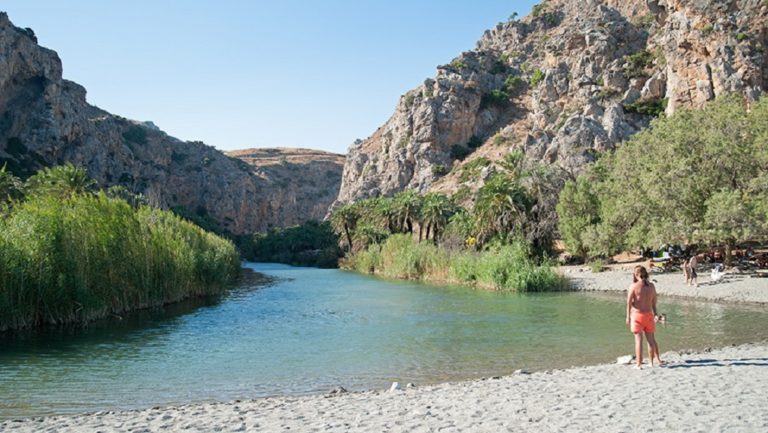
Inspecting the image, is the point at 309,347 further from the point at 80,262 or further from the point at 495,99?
the point at 495,99

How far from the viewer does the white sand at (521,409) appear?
8.49 m

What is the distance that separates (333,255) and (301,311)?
202 ft

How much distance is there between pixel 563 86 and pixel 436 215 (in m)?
47.8

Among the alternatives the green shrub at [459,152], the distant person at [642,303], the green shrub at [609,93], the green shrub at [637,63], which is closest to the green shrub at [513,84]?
the green shrub at [459,152]

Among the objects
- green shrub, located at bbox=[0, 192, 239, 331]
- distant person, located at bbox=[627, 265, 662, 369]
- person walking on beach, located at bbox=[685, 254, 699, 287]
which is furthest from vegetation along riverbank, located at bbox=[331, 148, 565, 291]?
distant person, located at bbox=[627, 265, 662, 369]

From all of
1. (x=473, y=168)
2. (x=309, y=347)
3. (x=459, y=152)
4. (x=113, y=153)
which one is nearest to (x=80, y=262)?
(x=309, y=347)

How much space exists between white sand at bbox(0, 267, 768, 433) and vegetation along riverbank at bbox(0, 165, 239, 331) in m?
12.7

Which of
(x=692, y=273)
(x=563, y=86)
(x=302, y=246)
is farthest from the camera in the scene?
(x=302, y=246)

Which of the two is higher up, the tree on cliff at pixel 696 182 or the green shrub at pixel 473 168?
the green shrub at pixel 473 168

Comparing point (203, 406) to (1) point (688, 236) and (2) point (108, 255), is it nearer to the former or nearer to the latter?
(2) point (108, 255)

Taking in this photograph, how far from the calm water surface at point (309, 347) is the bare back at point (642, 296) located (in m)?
4.02

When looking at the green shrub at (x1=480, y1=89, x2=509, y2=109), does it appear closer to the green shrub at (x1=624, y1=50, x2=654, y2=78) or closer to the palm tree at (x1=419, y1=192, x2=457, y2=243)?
the green shrub at (x1=624, y1=50, x2=654, y2=78)

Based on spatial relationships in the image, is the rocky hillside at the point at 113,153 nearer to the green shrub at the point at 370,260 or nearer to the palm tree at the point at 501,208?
the green shrub at the point at 370,260

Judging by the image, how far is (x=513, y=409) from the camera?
959cm
